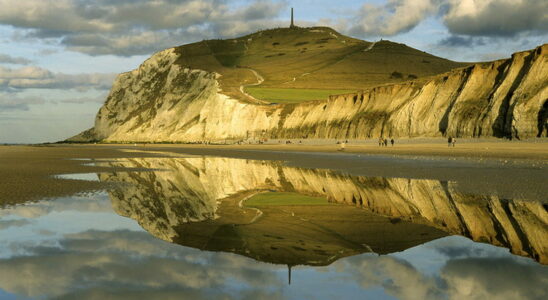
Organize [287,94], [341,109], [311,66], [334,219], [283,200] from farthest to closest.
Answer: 1. [311,66]
2. [287,94]
3. [341,109]
4. [283,200]
5. [334,219]

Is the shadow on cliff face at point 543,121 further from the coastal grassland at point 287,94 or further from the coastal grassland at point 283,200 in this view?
the coastal grassland at point 287,94

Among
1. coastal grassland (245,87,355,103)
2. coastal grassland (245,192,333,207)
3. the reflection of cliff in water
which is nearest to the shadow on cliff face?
the reflection of cliff in water

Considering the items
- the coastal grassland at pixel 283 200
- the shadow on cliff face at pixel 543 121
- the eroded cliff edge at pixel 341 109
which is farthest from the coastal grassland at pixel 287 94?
the coastal grassland at pixel 283 200

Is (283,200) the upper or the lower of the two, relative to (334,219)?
lower

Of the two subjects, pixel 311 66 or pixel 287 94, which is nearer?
pixel 287 94

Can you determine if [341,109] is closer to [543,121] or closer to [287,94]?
[543,121]

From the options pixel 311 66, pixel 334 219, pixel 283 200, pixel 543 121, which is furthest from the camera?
pixel 311 66

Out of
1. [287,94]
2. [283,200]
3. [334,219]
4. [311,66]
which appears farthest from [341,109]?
[311,66]
